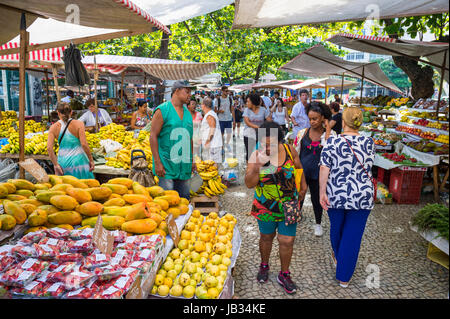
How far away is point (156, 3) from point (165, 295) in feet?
12.8

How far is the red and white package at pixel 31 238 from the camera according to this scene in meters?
2.28

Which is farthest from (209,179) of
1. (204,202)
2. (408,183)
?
(408,183)

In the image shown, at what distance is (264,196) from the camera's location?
302cm

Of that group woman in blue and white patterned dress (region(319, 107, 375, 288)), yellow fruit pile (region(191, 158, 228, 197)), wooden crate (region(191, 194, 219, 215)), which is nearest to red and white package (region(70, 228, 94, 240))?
woman in blue and white patterned dress (region(319, 107, 375, 288))

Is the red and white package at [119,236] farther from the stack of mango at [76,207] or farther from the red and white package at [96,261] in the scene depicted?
the red and white package at [96,261]

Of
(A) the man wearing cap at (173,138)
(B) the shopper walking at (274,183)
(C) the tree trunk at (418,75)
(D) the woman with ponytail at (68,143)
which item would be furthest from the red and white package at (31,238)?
(C) the tree trunk at (418,75)

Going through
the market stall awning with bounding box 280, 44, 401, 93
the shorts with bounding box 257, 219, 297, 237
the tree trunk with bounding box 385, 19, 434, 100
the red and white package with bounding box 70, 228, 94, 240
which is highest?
the market stall awning with bounding box 280, 44, 401, 93

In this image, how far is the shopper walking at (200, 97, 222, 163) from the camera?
643cm

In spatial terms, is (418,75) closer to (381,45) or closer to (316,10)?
(381,45)

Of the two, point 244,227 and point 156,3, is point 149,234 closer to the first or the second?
point 244,227

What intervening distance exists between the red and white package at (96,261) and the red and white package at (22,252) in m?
0.38

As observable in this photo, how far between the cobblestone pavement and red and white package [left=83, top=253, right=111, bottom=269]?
4.91ft

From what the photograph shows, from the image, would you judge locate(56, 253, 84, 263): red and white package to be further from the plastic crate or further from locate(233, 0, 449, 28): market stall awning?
the plastic crate

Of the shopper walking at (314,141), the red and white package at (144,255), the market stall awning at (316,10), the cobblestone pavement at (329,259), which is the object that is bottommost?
the cobblestone pavement at (329,259)
